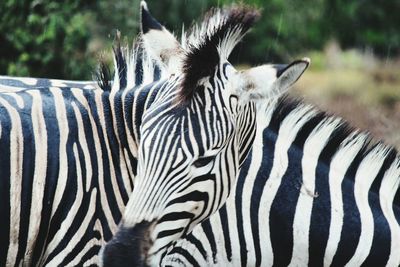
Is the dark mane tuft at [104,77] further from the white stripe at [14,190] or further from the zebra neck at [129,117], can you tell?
the white stripe at [14,190]

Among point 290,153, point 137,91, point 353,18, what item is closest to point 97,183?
point 137,91

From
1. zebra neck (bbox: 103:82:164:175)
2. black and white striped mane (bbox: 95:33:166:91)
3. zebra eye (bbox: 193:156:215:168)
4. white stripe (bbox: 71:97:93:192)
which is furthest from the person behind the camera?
black and white striped mane (bbox: 95:33:166:91)

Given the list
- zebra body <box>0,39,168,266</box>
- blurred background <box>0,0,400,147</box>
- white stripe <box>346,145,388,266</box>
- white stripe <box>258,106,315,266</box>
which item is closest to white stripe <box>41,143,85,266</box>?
zebra body <box>0,39,168,266</box>

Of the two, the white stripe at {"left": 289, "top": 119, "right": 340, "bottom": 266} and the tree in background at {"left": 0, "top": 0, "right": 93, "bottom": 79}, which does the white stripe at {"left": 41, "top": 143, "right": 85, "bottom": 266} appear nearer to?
the white stripe at {"left": 289, "top": 119, "right": 340, "bottom": 266}

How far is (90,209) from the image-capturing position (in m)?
3.92

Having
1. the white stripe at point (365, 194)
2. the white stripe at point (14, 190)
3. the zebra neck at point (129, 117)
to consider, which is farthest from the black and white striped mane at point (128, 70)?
the white stripe at point (365, 194)

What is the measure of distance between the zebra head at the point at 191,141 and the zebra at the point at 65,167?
25 cm

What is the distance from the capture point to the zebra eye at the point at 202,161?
3547 mm

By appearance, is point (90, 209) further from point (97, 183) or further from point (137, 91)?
point (137, 91)

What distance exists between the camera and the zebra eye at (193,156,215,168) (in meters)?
3.55

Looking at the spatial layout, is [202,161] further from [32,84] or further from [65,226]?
[32,84]

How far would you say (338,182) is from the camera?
14.9 ft

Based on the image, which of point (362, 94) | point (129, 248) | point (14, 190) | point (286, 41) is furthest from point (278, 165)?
point (286, 41)

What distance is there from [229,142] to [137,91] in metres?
0.74
